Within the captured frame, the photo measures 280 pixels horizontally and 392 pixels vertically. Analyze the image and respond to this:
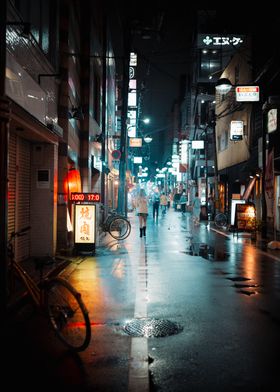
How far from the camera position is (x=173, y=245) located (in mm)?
17906

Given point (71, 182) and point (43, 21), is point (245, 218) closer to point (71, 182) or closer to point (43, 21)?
point (71, 182)

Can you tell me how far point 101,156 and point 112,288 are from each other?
16.8 metres

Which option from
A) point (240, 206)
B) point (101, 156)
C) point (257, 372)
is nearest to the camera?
point (257, 372)

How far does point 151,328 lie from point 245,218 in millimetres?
15751

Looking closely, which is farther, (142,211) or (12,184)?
(142,211)

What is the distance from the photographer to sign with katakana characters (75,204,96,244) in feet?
47.0

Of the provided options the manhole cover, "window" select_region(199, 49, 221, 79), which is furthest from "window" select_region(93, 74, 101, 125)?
"window" select_region(199, 49, 221, 79)

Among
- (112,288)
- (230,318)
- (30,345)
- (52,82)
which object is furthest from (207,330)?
(52,82)

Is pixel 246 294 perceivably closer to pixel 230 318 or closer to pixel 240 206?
pixel 230 318

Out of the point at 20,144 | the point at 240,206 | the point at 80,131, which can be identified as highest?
the point at 80,131

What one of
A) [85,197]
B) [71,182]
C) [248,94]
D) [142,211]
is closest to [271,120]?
[248,94]

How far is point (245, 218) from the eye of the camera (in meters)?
21.6

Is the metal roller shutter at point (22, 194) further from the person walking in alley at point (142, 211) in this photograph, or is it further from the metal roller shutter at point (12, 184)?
the person walking in alley at point (142, 211)

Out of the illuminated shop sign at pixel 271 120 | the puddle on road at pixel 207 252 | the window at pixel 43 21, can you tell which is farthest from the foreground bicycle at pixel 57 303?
the illuminated shop sign at pixel 271 120
